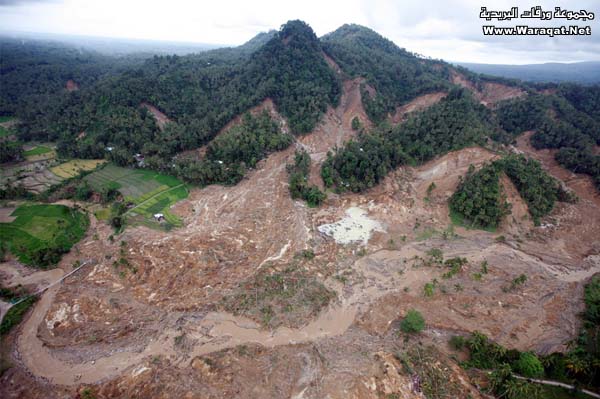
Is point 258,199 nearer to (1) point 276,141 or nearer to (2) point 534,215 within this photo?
(1) point 276,141

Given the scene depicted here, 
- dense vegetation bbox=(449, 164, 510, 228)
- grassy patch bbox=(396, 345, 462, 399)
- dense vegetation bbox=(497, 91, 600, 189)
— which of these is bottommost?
grassy patch bbox=(396, 345, 462, 399)

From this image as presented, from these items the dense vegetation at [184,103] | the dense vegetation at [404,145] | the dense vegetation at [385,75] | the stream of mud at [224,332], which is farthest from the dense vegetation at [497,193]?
the dense vegetation at [184,103]

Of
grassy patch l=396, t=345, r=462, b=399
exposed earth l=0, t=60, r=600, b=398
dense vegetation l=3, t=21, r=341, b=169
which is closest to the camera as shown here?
grassy patch l=396, t=345, r=462, b=399

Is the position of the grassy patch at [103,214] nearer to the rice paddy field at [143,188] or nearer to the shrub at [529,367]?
the rice paddy field at [143,188]

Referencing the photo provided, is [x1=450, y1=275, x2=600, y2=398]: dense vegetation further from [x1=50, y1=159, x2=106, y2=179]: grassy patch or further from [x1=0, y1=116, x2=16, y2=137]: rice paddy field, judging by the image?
[x1=0, y1=116, x2=16, y2=137]: rice paddy field

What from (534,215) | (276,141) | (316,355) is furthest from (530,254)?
(276,141)

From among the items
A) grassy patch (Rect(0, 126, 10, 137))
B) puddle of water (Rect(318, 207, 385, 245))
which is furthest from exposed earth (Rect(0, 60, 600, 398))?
grassy patch (Rect(0, 126, 10, 137))
